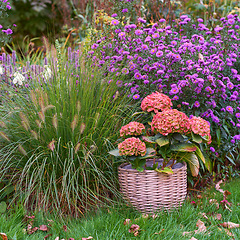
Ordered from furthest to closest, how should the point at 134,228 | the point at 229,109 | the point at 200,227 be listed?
the point at 229,109
the point at 200,227
the point at 134,228

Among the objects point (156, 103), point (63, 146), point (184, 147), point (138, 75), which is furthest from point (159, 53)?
point (63, 146)

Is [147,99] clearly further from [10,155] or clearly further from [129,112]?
[10,155]

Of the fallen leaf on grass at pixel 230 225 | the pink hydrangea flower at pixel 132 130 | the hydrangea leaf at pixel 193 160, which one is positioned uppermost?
the pink hydrangea flower at pixel 132 130

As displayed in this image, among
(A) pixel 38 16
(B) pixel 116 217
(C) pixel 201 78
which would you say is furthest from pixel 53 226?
(A) pixel 38 16

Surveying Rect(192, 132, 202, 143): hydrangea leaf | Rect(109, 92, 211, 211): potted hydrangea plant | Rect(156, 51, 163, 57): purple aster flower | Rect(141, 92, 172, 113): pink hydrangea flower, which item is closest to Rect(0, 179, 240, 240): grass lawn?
Rect(109, 92, 211, 211): potted hydrangea plant

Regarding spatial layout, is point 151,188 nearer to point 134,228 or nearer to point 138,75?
point 134,228

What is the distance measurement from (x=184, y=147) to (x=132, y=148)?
425 mm

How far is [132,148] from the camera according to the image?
7.67 feet

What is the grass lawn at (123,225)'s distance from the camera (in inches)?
83.2

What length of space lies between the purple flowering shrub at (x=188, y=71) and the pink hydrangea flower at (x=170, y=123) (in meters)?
0.49

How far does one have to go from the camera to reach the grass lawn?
6.93 ft

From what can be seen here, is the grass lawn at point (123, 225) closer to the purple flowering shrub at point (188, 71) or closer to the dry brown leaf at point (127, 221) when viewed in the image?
the dry brown leaf at point (127, 221)

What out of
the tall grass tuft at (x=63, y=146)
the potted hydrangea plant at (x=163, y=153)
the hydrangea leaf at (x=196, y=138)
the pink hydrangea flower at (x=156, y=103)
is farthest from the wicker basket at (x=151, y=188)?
the pink hydrangea flower at (x=156, y=103)

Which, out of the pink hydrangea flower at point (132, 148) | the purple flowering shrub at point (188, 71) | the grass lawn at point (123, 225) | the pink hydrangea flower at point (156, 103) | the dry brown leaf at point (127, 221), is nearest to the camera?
the grass lawn at point (123, 225)
